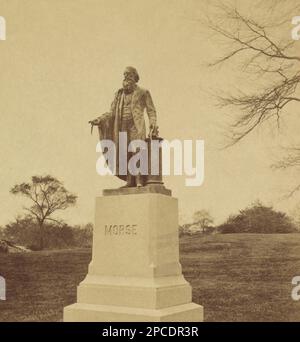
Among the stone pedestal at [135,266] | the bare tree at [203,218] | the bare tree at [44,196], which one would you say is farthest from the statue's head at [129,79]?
the bare tree at [44,196]

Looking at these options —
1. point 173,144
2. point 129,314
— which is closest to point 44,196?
point 173,144

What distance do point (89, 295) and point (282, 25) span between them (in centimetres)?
635

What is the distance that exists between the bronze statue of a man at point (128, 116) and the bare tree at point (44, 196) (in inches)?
146

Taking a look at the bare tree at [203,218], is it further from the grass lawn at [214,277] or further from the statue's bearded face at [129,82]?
the statue's bearded face at [129,82]

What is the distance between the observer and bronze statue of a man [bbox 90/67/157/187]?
22.9 feet

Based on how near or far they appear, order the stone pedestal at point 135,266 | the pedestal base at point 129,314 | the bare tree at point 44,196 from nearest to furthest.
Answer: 1. the pedestal base at point 129,314
2. the stone pedestal at point 135,266
3. the bare tree at point 44,196

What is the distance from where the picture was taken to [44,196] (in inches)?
412

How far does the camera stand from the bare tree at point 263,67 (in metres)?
9.72

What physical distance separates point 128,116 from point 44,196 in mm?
4053

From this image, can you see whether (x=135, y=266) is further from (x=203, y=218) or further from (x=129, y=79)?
(x=203, y=218)

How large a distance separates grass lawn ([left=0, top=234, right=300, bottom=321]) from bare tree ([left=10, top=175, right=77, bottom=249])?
708 mm
